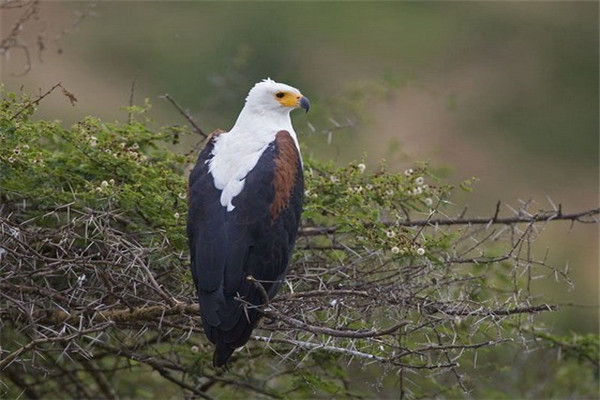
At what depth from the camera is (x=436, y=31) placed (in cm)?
2011

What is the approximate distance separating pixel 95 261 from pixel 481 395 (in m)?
3.36

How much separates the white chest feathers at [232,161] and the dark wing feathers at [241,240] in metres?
0.02

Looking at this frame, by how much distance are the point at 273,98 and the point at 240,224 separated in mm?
923

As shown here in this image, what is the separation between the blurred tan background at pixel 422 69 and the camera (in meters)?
14.3

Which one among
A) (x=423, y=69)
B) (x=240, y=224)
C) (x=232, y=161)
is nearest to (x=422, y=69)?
(x=423, y=69)

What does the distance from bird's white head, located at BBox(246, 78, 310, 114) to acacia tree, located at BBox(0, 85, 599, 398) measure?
0.36 m

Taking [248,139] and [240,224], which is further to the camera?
[248,139]

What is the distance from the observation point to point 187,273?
20.0ft

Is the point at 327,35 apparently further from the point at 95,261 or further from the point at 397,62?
the point at 95,261

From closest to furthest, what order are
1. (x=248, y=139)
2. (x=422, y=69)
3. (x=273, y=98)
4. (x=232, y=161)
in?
(x=232, y=161)
(x=248, y=139)
(x=273, y=98)
(x=422, y=69)

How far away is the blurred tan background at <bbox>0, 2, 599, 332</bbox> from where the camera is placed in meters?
14.3

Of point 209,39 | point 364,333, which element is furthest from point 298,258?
point 209,39

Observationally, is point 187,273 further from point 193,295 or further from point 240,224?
point 240,224

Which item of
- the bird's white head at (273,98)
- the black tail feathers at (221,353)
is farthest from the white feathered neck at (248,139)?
the black tail feathers at (221,353)
